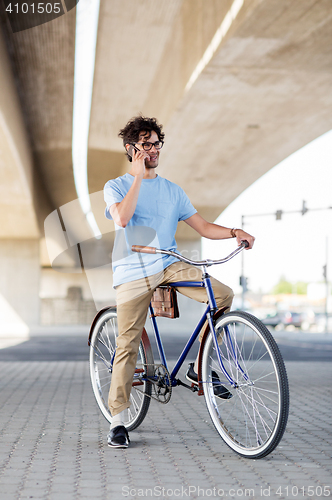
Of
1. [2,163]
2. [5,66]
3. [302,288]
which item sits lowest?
[302,288]

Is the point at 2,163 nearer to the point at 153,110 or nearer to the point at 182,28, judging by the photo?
the point at 153,110

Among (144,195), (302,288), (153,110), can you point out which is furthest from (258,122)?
(302,288)

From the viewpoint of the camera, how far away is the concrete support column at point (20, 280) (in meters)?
31.1

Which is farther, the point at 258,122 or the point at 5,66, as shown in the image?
the point at 258,122

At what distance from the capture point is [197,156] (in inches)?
666

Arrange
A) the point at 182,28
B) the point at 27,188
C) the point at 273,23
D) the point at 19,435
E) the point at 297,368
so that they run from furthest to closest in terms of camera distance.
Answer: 1. the point at 27,188
2. the point at 182,28
3. the point at 297,368
4. the point at 273,23
5. the point at 19,435

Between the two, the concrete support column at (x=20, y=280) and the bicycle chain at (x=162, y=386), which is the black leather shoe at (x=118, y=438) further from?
the concrete support column at (x=20, y=280)

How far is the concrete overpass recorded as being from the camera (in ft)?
28.2

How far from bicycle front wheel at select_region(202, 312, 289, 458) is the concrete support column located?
1127 inches

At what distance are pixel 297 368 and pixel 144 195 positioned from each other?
6.09 m

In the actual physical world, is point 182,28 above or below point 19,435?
above

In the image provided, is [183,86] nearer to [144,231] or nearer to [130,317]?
[144,231]

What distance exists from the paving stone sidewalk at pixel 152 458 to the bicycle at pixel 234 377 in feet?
0.53

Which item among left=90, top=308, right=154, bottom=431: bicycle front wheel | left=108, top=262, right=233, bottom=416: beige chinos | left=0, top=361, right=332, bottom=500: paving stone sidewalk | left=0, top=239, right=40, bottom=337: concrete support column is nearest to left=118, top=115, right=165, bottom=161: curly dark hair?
left=108, top=262, right=233, bottom=416: beige chinos
